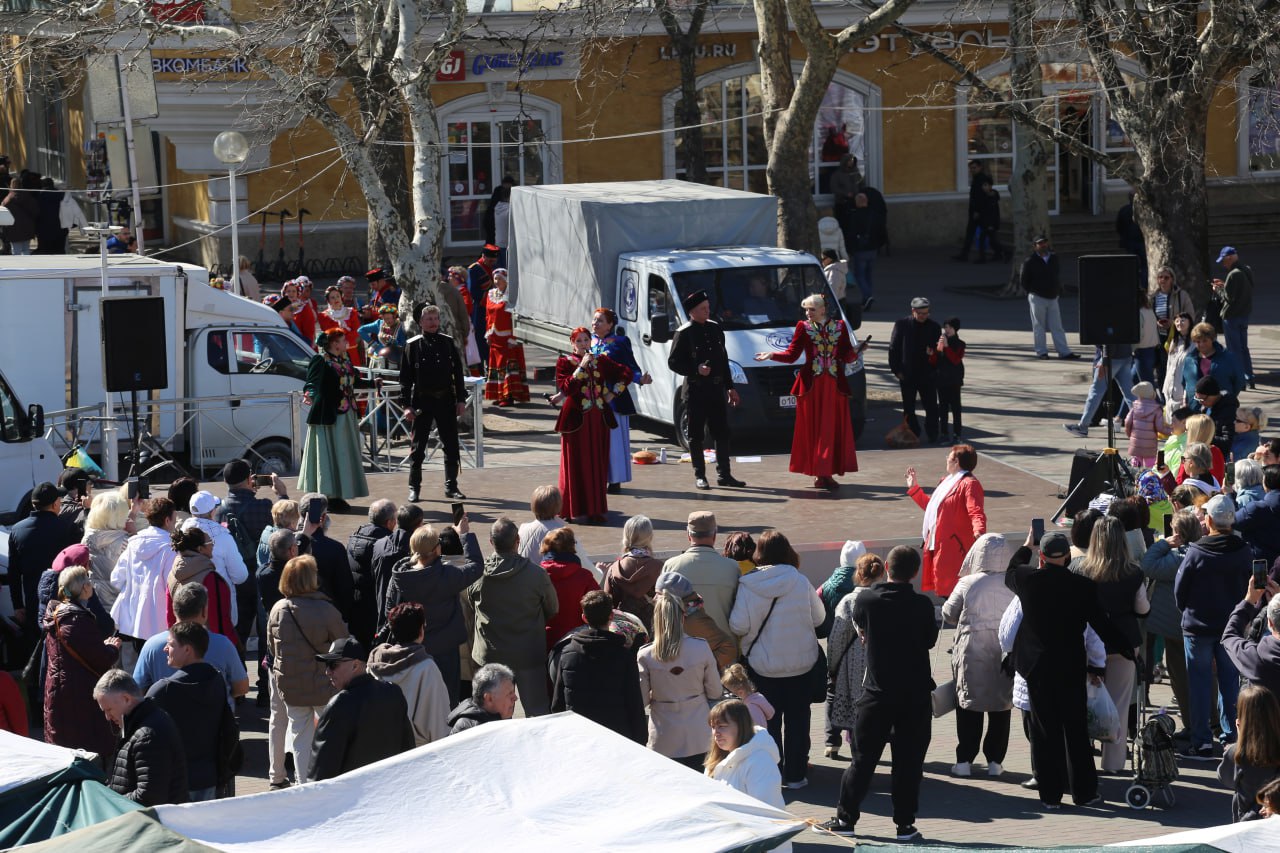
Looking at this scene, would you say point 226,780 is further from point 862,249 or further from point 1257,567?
point 862,249

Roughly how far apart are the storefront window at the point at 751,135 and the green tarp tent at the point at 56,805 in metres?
30.8

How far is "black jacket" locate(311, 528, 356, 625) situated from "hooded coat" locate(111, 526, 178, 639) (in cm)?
85

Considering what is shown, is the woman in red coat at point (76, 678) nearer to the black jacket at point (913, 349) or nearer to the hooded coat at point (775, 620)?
the hooded coat at point (775, 620)

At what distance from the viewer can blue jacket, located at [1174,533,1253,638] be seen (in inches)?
401

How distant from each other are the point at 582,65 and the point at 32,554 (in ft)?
73.8

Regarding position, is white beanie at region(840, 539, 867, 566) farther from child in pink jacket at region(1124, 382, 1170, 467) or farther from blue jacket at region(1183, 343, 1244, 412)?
blue jacket at region(1183, 343, 1244, 412)

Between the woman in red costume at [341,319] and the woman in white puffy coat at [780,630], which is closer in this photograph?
the woman in white puffy coat at [780,630]

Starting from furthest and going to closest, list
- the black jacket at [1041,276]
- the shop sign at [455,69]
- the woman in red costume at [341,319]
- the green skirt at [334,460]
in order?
1. the shop sign at [455,69]
2. the black jacket at [1041,276]
3. the woman in red costume at [341,319]
4. the green skirt at [334,460]

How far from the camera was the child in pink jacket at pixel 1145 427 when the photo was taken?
50.4 feet

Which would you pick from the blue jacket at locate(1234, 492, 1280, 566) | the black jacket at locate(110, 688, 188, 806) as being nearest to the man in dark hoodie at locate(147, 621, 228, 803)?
the black jacket at locate(110, 688, 188, 806)

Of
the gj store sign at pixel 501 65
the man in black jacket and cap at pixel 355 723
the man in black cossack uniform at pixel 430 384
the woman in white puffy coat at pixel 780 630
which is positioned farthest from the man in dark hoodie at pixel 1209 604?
the gj store sign at pixel 501 65

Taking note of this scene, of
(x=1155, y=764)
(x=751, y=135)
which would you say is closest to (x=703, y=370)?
(x=1155, y=764)

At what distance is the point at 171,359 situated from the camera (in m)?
17.9

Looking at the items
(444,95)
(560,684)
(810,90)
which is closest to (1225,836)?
(560,684)
